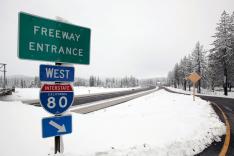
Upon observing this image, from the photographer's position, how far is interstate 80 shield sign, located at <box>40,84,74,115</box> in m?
2.53

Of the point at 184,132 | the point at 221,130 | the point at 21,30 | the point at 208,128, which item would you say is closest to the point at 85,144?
the point at 184,132

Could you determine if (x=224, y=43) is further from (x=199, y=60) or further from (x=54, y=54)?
(x=54, y=54)

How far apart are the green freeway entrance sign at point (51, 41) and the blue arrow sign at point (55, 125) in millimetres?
945

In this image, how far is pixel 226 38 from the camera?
32719mm

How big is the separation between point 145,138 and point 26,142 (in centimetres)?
396

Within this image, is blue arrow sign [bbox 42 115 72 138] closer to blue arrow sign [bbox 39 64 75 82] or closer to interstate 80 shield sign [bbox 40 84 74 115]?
interstate 80 shield sign [bbox 40 84 74 115]

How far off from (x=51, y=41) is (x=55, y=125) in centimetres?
134

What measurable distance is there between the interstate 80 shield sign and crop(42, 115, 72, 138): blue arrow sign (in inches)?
4.5

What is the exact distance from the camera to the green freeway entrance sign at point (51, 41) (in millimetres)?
2371

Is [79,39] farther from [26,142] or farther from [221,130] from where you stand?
[221,130]

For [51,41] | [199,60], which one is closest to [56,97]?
[51,41]

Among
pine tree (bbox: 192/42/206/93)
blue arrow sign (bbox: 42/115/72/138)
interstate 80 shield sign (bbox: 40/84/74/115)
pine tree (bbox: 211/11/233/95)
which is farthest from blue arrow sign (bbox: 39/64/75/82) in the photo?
pine tree (bbox: 192/42/206/93)

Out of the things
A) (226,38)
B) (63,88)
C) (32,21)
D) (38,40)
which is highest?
(226,38)

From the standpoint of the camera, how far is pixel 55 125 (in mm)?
2615
